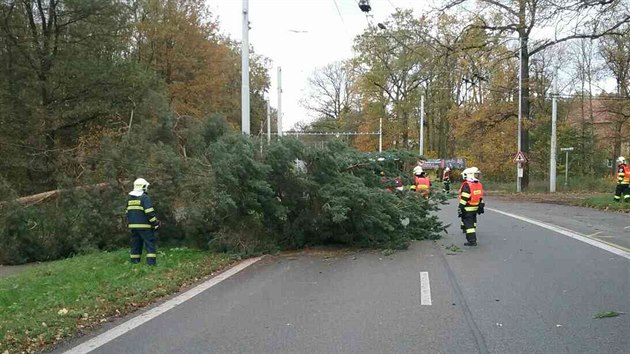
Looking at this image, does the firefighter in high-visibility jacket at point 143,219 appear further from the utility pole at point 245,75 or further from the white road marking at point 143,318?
the utility pole at point 245,75

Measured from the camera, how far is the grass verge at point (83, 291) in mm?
6395

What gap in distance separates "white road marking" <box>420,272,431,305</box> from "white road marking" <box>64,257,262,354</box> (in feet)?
10.1

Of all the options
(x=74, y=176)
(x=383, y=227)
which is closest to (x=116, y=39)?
(x=74, y=176)

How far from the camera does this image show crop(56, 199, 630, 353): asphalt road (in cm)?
580

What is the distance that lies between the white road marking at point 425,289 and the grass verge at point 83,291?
353 cm

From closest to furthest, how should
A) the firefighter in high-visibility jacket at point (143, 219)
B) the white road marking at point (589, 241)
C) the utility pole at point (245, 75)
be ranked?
the firefighter in high-visibility jacket at point (143, 219), the white road marking at point (589, 241), the utility pole at point (245, 75)

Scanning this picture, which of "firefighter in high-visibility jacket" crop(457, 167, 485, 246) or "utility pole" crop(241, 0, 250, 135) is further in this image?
"utility pole" crop(241, 0, 250, 135)

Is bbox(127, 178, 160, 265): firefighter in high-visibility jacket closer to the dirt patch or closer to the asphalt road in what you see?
the asphalt road

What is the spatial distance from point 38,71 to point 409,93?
127 feet

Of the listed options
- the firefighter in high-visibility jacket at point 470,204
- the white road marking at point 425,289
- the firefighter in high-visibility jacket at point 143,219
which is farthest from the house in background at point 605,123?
the firefighter in high-visibility jacket at point 143,219

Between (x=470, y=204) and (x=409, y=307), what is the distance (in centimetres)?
597

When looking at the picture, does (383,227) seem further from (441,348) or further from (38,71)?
(38,71)

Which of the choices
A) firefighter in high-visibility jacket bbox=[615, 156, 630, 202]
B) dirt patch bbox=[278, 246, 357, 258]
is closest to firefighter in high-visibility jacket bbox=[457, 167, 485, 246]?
dirt patch bbox=[278, 246, 357, 258]

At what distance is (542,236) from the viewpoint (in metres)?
14.1
